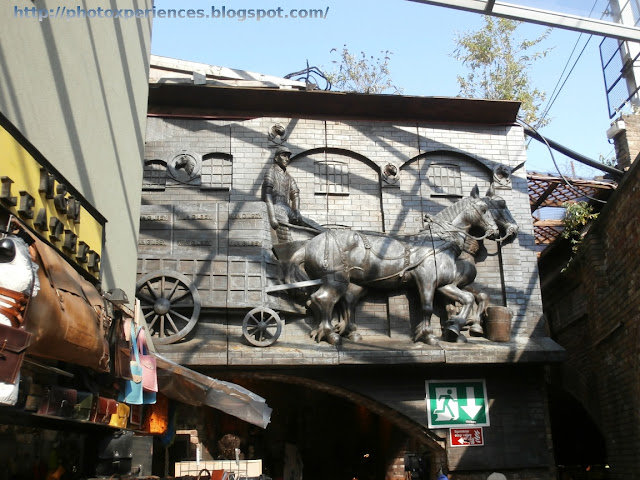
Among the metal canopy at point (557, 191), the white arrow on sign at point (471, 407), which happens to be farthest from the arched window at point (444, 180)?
the white arrow on sign at point (471, 407)

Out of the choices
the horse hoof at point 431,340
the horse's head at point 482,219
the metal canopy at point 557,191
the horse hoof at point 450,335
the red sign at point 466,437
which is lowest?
the red sign at point 466,437

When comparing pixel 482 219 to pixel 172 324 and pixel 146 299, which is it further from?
pixel 146 299

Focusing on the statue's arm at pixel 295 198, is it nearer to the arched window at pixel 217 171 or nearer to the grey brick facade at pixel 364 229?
the grey brick facade at pixel 364 229

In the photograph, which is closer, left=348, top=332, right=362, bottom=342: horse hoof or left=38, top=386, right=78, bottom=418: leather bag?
left=38, top=386, right=78, bottom=418: leather bag

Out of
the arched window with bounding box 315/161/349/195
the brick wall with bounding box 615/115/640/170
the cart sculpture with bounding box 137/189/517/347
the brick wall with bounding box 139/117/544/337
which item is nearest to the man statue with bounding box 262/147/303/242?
the cart sculpture with bounding box 137/189/517/347

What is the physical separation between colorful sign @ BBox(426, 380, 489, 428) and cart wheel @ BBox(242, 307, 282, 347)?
2.65 meters

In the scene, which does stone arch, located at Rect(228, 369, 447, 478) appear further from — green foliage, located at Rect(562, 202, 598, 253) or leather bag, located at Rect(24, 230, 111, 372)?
leather bag, located at Rect(24, 230, 111, 372)

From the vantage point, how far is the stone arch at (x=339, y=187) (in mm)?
12602

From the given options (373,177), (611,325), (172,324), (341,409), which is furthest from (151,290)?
Answer: (341,409)

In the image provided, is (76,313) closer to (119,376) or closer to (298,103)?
(119,376)

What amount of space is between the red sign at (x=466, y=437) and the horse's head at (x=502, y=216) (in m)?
3.34

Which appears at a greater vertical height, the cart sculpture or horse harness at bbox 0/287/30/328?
the cart sculpture

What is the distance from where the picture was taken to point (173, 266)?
11.5m

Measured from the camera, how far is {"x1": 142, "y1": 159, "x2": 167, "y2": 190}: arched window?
12.3 meters
